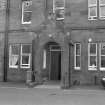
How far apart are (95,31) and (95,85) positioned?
4641 mm

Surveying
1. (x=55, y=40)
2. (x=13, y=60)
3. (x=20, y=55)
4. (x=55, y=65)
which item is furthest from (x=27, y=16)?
(x=55, y=65)

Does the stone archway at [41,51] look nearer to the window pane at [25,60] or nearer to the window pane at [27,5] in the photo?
the window pane at [25,60]

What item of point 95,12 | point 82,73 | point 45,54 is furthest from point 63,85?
point 95,12

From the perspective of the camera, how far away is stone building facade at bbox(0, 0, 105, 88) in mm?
18281

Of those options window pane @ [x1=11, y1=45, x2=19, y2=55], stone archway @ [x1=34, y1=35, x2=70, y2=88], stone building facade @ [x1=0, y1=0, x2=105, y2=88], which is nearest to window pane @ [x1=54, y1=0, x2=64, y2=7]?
stone building facade @ [x1=0, y1=0, x2=105, y2=88]

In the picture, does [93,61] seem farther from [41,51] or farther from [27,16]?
[27,16]

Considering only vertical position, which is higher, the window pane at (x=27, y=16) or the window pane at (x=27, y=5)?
the window pane at (x=27, y=5)

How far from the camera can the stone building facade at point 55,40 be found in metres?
18.3

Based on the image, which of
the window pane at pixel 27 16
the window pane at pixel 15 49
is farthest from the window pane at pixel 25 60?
the window pane at pixel 27 16

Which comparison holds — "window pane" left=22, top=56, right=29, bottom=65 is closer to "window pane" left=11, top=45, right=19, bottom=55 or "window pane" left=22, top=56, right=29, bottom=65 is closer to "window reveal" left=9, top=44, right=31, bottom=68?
"window reveal" left=9, top=44, right=31, bottom=68

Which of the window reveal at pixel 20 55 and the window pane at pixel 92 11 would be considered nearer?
the window pane at pixel 92 11

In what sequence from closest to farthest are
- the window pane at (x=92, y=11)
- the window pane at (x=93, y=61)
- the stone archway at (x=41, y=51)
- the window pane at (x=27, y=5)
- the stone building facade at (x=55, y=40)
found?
the stone archway at (x=41, y=51) < the stone building facade at (x=55, y=40) < the window pane at (x=93, y=61) < the window pane at (x=92, y=11) < the window pane at (x=27, y=5)

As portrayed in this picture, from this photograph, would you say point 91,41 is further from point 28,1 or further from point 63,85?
point 28,1

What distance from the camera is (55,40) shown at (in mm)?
17844
